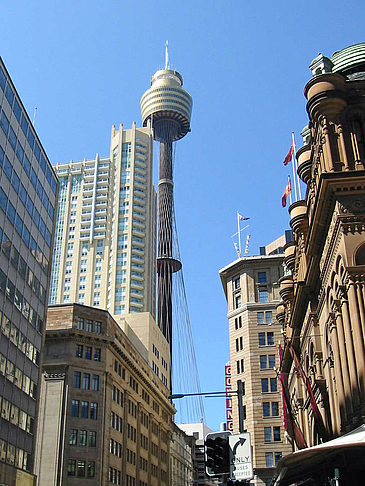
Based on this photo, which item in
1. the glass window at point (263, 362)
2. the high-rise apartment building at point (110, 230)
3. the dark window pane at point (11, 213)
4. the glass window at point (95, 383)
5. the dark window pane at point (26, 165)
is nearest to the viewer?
the dark window pane at point (11, 213)

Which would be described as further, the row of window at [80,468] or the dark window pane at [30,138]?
the row of window at [80,468]

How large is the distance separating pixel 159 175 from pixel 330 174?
529ft

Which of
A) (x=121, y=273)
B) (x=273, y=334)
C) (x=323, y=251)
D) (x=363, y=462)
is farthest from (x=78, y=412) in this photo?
(x=121, y=273)

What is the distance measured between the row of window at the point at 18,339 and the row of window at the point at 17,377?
193 centimetres

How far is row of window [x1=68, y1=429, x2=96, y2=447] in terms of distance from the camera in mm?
75438

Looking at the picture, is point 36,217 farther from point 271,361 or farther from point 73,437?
point 271,361

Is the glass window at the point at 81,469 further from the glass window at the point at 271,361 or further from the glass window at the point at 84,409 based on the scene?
the glass window at the point at 271,361

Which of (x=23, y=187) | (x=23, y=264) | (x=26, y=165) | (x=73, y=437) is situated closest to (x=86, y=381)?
(x=73, y=437)

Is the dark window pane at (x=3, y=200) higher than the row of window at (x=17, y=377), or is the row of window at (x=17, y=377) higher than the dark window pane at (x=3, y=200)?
the dark window pane at (x=3, y=200)

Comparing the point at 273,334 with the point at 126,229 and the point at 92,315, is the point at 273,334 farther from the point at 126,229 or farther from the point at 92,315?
the point at 126,229

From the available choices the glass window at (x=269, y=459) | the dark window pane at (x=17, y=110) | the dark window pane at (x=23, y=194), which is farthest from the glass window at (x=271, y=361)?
the dark window pane at (x=17, y=110)

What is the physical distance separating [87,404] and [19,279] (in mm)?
29723

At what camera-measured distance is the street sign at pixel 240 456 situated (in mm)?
18906

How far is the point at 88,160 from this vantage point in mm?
196375
